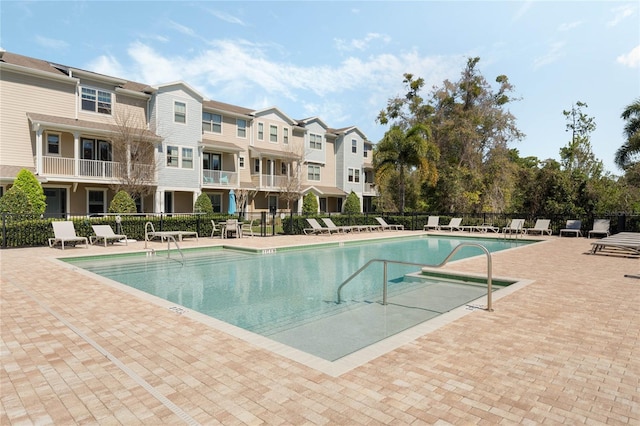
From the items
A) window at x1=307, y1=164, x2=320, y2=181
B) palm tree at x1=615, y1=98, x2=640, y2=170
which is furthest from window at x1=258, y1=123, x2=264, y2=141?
palm tree at x1=615, y1=98, x2=640, y2=170

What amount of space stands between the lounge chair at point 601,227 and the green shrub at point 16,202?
24545 mm

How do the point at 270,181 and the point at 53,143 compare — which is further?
the point at 270,181

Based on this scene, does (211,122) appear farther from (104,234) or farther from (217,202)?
(104,234)

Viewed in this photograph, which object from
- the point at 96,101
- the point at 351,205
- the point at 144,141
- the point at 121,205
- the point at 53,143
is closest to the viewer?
the point at 121,205

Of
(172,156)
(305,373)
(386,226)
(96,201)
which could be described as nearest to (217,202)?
(172,156)

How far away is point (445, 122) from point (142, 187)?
75.6 ft

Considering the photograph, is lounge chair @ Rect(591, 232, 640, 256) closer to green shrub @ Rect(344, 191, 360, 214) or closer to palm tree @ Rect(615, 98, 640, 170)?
palm tree @ Rect(615, 98, 640, 170)

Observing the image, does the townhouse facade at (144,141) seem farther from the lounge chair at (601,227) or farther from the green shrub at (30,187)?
the lounge chair at (601,227)

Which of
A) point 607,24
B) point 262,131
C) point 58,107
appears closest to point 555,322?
point 607,24

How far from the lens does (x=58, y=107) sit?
21062mm

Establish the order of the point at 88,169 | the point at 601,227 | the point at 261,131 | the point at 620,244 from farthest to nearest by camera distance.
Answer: the point at 261,131 → the point at 88,169 → the point at 601,227 → the point at 620,244

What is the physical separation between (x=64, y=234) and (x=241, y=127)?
17.6m

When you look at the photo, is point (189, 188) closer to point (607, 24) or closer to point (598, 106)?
point (607, 24)

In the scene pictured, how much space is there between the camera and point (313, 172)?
1353 inches
